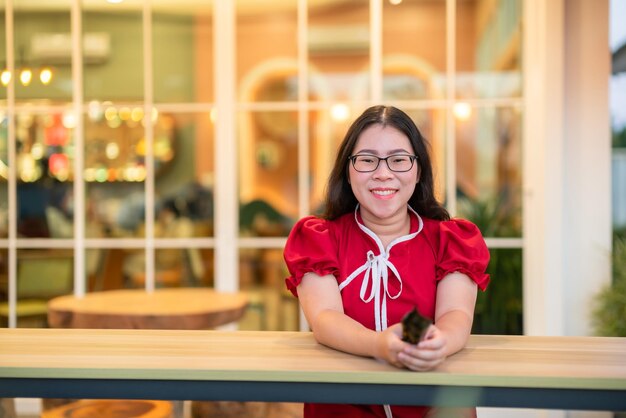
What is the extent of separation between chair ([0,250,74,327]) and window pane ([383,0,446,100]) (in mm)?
2145

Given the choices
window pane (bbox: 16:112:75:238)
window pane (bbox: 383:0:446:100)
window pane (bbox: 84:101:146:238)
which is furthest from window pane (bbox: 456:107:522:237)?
window pane (bbox: 16:112:75:238)

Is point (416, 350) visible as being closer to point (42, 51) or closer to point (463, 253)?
point (463, 253)

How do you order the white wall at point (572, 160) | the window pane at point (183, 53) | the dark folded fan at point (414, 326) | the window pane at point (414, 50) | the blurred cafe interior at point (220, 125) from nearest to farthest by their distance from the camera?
the dark folded fan at point (414, 326) → the white wall at point (572, 160) → the blurred cafe interior at point (220, 125) → the window pane at point (414, 50) → the window pane at point (183, 53)

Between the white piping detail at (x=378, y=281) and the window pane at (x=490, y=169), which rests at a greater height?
the window pane at (x=490, y=169)

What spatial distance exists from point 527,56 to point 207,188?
2025mm

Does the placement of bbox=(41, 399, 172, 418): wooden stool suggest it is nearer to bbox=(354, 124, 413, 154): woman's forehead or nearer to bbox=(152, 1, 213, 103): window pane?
bbox=(354, 124, 413, 154): woman's forehead

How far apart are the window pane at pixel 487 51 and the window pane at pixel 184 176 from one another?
5.06 feet

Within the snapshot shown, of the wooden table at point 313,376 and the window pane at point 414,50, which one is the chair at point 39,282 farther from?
the wooden table at point 313,376

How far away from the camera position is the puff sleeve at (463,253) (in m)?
1.74

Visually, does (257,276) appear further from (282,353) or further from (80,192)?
(282,353)

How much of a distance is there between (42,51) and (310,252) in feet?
10.8

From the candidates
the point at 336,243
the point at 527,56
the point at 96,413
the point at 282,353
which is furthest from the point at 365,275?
the point at 527,56

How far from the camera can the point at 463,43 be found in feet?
14.5

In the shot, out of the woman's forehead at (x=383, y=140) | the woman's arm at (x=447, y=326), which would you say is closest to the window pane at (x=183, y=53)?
the woman's forehead at (x=383, y=140)
